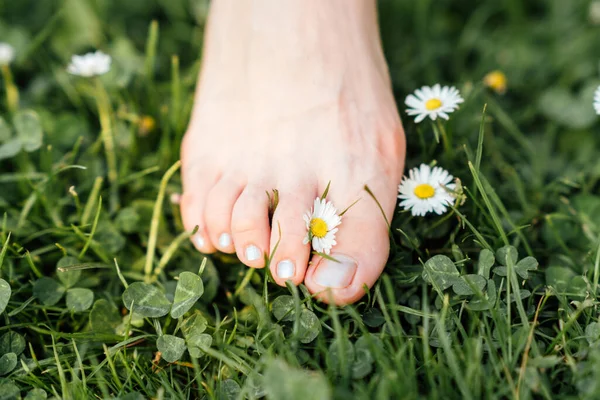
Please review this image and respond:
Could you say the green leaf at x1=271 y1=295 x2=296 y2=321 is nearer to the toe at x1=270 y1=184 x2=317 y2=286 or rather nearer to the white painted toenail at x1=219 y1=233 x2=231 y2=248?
the toe at x1=270 y1=184 x2=317 y2=286

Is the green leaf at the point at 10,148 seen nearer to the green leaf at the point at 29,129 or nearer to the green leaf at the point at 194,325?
the green leaf at the point at 29,129

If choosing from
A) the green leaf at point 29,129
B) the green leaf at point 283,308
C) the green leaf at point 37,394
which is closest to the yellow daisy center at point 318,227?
the green leaf at point 283,308

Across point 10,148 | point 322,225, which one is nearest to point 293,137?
point 322,225

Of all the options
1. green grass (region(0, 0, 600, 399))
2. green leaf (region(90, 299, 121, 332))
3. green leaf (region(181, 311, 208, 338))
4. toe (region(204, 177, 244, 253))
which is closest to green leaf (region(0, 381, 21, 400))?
green grass (region(0, 0, 600, 399))

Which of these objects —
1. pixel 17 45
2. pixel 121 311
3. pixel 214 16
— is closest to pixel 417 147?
pixel 214 16

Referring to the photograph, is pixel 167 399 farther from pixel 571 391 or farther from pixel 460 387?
pixel 571 391
